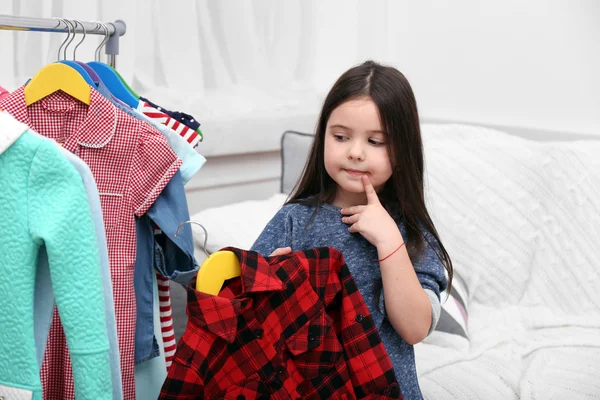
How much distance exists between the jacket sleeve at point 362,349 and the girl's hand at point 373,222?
0.09 m

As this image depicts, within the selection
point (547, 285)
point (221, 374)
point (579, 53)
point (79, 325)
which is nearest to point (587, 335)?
point (547, 285)

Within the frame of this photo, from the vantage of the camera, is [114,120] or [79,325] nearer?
[79,325]

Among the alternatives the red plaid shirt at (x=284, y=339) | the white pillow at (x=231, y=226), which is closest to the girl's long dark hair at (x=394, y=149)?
the red plaid shirt at (x=284, y=339)

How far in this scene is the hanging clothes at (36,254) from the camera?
3.11 ft

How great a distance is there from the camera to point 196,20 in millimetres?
2396

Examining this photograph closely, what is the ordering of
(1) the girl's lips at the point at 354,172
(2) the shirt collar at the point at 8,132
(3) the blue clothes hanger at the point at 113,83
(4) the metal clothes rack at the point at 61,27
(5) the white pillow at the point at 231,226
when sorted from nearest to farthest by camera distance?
(2) the shirt collar at the point at 8,132, (1) the girl's lips at the point at 354,172, (4) the metal clothes rack at the point at 61,27, (3) the blue clothes hanger at the point at 113,83, (5) the white pillow at the point at 231,226

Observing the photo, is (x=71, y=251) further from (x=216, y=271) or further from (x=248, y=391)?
(x=248, y=391)

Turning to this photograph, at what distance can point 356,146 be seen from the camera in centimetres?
113

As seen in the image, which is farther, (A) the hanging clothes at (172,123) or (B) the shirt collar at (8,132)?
(A) the hanging clothes at (172,123)

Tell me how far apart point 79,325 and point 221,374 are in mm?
199

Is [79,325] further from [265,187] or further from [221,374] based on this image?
[265,187]

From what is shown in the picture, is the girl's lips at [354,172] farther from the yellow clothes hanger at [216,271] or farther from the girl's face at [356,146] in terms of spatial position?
the yellow clothes hanger at [216,271]

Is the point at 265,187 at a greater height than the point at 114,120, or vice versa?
the point at 114,120

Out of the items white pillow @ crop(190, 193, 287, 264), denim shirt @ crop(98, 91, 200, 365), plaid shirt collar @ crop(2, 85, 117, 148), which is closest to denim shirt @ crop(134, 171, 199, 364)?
denim shirt @ crop(98, 91, 200, 365)
